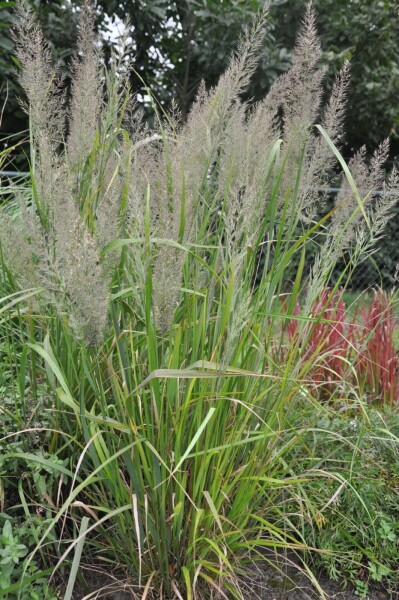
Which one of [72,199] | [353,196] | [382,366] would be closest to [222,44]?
[382,366]

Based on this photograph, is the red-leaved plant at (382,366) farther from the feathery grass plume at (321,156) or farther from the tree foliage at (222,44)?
the tree foliage at (222,44)

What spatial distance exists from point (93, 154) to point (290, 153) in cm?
66

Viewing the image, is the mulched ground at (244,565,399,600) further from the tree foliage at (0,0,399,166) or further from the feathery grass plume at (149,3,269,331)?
the tree foliage at (0,0,399,166)

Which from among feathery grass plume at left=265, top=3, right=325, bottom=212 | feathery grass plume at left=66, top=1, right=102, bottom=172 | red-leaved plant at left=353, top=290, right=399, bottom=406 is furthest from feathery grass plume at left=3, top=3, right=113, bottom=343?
red-leaved plant at left=353, top=290, right=399, bottom=406

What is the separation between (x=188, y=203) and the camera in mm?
1732

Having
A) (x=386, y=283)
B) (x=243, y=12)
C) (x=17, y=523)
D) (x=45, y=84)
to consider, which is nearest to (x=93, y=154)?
(x=45, y=84)

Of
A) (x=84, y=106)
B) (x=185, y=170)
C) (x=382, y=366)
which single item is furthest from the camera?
(x=382, y=366)

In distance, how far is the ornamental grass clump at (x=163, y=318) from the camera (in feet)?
5.07

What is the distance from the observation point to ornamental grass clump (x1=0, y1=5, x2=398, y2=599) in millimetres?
1544

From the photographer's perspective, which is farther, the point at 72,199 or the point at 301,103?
the point at 301,103

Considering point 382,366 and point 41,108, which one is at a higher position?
point 41,108

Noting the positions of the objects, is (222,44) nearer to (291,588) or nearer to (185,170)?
(185,170)

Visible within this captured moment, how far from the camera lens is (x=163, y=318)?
1459 mm

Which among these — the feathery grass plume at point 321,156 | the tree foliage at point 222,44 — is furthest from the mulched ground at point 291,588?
the tree foliage at point 222,44
